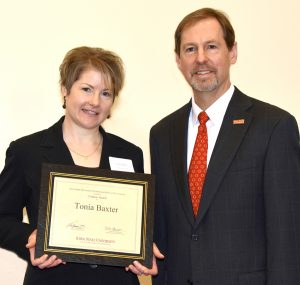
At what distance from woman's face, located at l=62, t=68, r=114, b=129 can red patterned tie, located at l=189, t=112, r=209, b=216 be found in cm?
47

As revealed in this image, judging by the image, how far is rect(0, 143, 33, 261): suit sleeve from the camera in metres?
2.46

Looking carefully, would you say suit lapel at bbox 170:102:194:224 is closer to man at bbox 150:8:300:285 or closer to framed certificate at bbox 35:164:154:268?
man at bbox 150:8:300:285

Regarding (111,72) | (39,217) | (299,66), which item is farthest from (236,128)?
(299,66)

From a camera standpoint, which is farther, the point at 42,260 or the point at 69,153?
the point at 69,153

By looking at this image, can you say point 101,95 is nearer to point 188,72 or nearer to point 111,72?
point 111,72

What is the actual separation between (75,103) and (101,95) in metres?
0.13

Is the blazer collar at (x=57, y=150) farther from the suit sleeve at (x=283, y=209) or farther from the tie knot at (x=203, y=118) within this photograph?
the suit sleeve at (x=283, y=209)

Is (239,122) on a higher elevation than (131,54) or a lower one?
lower

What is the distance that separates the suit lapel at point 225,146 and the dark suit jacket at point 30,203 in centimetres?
54

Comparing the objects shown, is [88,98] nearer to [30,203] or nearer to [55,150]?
[55,150]

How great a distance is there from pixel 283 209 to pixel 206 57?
2.70 ft

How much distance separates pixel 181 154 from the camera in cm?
261

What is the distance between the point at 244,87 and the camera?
3.71 meters
